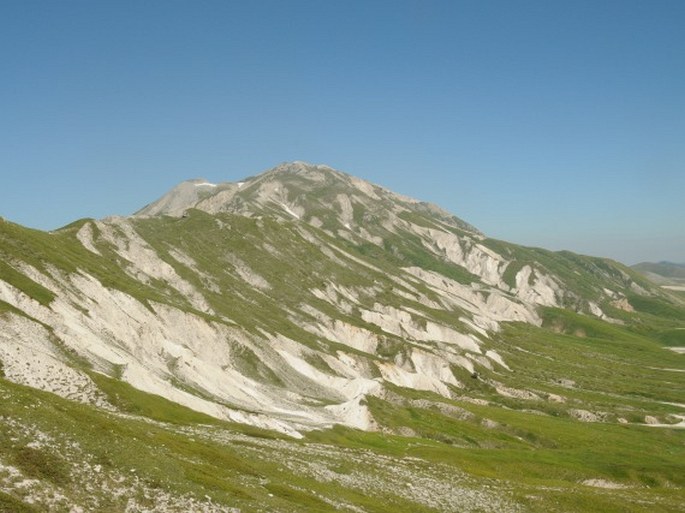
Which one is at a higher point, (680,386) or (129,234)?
(129,234)

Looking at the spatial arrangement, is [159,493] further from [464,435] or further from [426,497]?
[464,435]

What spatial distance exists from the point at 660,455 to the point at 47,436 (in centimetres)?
10259

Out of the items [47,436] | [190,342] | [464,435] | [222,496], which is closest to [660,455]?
[464,435]

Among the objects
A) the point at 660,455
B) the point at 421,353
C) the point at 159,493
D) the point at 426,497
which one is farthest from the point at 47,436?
the point at 421,353

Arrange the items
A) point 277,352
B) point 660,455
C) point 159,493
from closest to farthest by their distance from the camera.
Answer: point 159,493 < point 660,455 < point 277,352

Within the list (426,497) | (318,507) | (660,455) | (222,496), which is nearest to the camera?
(222,496)

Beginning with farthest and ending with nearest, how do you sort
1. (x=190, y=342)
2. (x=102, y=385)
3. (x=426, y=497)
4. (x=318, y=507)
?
(x=190, y=342) → (x=102, y=385) → (x=426, y=497) → (x=318, y=507)

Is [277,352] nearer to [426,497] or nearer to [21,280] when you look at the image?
[21,280]

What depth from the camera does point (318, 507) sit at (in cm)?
4456

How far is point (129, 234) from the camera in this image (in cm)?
17538

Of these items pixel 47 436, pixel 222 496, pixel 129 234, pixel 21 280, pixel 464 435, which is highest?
pixel 129 234

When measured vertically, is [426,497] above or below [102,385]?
below

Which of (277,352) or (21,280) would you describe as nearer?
(21,280)

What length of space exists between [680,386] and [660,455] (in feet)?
332
